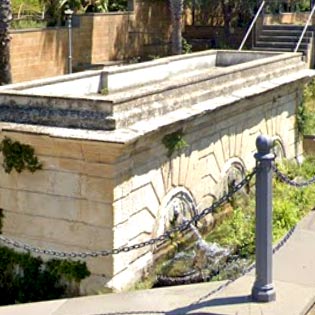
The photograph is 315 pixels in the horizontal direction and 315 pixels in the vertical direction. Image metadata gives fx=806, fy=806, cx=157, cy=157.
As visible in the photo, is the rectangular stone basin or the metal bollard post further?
the rectangular stone basin

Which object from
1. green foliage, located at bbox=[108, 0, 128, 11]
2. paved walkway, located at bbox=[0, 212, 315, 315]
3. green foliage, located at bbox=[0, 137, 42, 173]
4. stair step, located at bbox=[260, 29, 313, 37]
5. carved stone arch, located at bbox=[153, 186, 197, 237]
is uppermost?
green foliage, located at bbox=[108, 0, 128, 11]


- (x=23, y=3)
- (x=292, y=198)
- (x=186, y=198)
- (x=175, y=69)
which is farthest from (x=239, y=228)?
(x=23, y=3)

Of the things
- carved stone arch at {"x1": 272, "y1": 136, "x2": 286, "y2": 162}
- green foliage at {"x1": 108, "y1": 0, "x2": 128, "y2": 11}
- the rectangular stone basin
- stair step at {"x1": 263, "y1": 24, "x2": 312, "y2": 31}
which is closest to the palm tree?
the rectangular stone basin

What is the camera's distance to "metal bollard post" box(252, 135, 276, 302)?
18.8 ft

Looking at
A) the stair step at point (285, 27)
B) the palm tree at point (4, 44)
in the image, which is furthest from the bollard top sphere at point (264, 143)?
the stair step at point (285, 27)

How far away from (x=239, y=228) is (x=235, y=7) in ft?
58.9

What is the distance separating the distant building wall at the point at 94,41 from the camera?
2241cm

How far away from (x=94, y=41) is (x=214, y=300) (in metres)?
19.9

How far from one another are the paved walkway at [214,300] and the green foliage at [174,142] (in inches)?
133

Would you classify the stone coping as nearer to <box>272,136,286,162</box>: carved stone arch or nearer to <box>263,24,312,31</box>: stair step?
<box>272,136,286,162</box>: carved stone arch

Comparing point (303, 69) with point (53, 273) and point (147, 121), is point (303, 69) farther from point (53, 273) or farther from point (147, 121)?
point (53, 273)

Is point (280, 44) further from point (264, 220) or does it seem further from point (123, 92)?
point (264, 220)

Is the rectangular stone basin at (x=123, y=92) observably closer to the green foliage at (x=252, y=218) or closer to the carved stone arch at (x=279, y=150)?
the carved stone arch at (x=279, y=150)

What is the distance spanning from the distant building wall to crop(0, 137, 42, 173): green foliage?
41.7 feet
